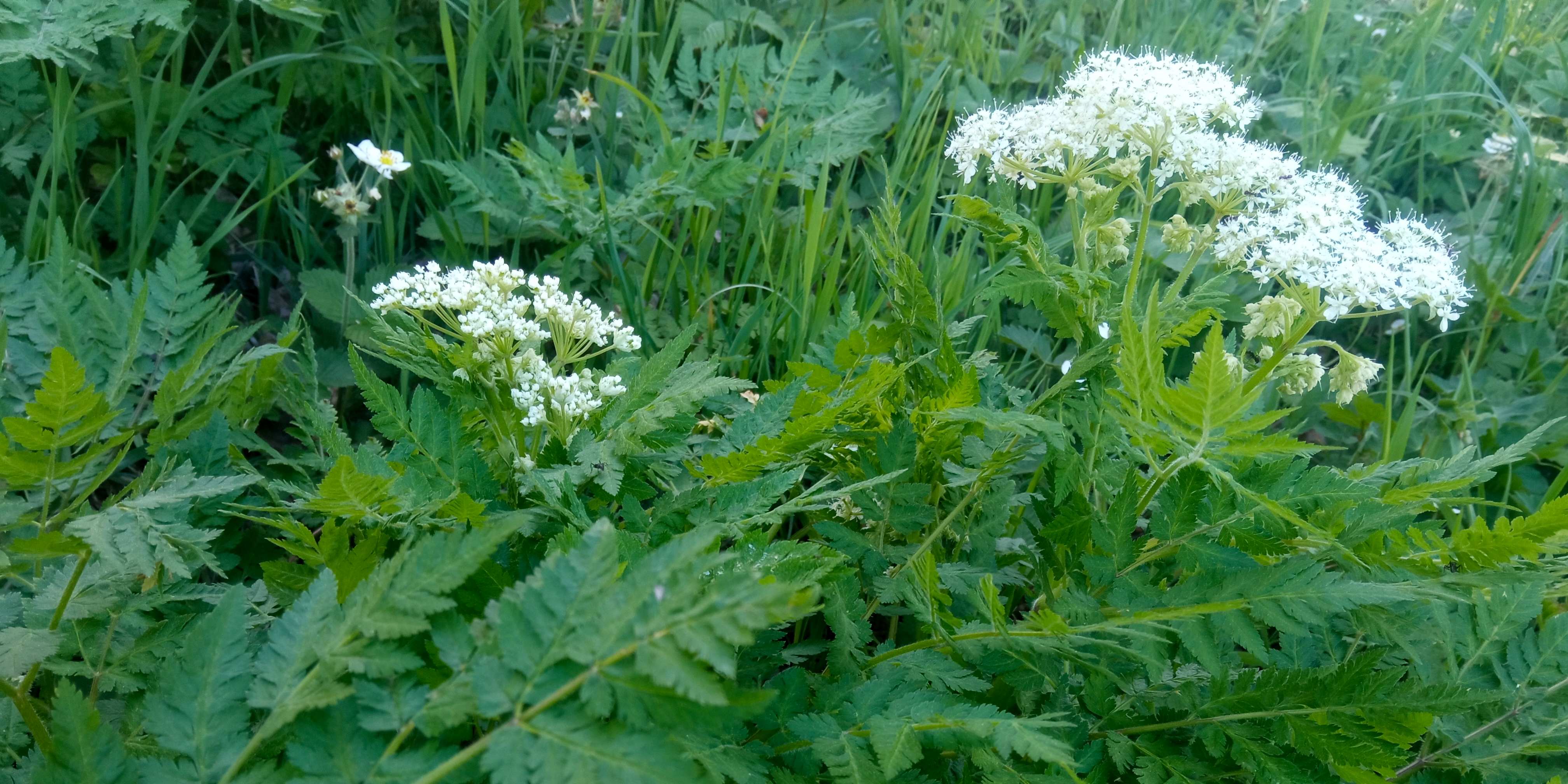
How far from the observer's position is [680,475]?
1.41 metres

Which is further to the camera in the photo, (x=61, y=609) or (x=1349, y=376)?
(x=1349, y=376)

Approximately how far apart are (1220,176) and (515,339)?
98 centimetres

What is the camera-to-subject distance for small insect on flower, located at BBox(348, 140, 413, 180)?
6.70 feet

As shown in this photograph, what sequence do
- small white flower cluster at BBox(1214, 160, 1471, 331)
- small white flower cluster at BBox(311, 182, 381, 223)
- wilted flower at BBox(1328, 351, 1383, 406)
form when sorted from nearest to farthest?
small white flower cluster at BBox(1214, 160, 1471, 331), wilted flower at BBox(1328, 351, 1383, 406), small white flower cluster at BBox(311, 182, 381, 223)

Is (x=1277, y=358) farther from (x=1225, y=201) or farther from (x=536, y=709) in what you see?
(x=536, y=709)

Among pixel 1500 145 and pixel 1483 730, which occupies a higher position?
pixel 1500 145

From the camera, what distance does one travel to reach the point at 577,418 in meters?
1.23

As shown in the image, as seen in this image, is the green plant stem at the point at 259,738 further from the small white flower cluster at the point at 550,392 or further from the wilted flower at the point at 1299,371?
the wilted flower at the point at 1299,371

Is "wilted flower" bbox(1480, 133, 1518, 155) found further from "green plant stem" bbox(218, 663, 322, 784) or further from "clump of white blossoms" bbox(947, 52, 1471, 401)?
"green plant stem" bbox(218, 663, 322, 784)

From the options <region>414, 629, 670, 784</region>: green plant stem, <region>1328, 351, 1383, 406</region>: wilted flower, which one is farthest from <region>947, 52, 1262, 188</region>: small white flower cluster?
<region>414, 629, 670, 784</region>: green plant stem

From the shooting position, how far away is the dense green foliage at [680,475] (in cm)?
81

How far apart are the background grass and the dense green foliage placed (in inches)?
0.7

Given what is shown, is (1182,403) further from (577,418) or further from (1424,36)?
(1424,36)

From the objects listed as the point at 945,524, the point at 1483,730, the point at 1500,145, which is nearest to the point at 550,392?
the point at 945,524
